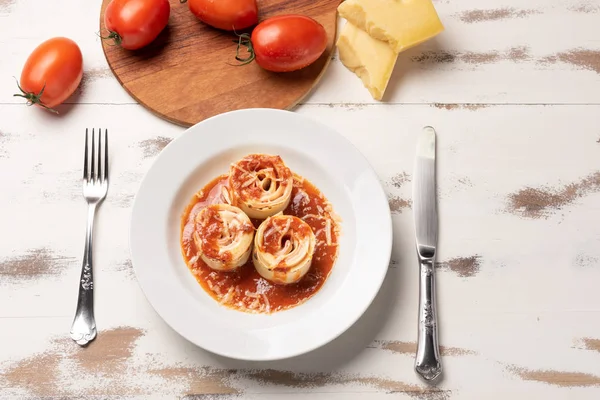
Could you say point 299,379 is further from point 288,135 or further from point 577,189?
point 577,189

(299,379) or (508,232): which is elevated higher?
(508,232)

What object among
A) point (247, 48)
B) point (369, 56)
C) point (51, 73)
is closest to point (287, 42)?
point (247, 48)

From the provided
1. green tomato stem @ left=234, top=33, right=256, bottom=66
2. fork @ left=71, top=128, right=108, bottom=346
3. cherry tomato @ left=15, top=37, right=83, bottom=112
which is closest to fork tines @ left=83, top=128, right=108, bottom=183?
fork @ left=71, top=128, right=108, bottom=346

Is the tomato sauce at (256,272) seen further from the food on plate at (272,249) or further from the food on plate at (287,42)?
the food on plate at (287,42)

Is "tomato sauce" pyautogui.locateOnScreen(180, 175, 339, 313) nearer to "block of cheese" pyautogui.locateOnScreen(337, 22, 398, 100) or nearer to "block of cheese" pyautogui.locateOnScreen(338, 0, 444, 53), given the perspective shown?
"block of cheese" pyautogui.locateOnScreen(337, 22, 398, 100)

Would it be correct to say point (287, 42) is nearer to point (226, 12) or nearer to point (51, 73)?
point (226, 12)

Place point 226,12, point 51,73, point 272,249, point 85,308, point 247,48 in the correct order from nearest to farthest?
1. point 272,249
2. point 85,308
3. point 51,73
4. point 226,12
5. point 247,48

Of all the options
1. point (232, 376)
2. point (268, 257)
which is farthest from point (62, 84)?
point (232, 376)
